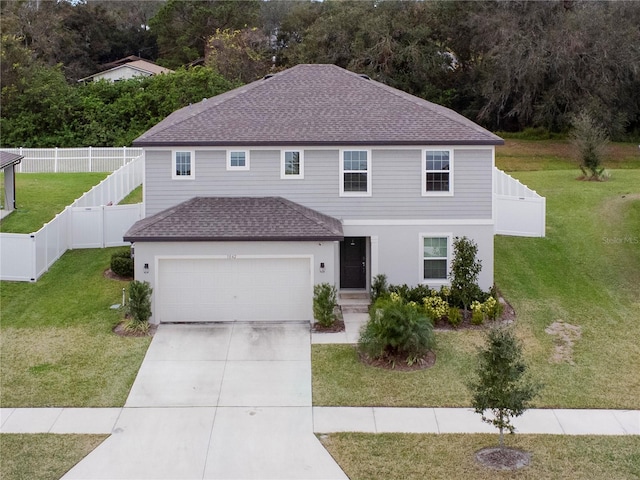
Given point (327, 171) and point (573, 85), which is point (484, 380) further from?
point (573, 85)

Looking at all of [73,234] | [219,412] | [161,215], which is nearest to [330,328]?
[219,412]

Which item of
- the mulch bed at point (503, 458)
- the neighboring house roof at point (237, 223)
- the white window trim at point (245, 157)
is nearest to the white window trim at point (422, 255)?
the neighboring house roof at point (237, 223)

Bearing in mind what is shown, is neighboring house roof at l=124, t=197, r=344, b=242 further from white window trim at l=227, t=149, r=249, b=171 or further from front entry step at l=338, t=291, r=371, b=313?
front entry step at l=338, t=291, r=371, b=313

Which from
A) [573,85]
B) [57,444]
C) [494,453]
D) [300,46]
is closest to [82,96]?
[300,46]

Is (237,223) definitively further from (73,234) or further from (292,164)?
(73,234)

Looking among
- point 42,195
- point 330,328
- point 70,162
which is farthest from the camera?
point 70,162
